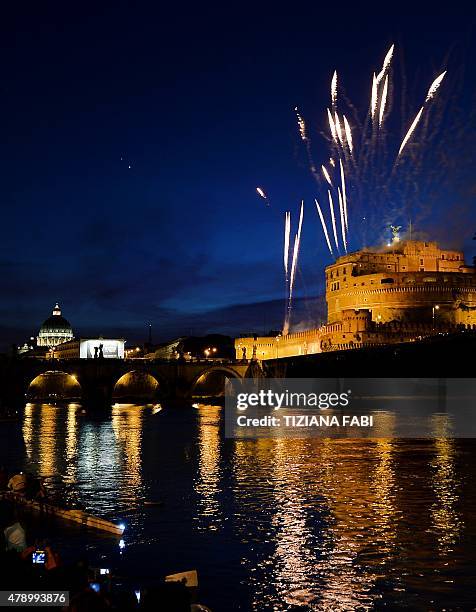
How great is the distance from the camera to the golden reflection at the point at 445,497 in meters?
29.1

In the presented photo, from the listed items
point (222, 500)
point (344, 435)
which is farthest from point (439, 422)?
point (222, 500)

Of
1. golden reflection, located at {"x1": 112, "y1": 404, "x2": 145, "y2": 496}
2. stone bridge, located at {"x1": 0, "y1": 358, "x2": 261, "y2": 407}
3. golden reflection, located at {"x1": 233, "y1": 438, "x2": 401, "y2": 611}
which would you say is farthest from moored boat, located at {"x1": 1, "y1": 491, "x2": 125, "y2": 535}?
stone bridge, located at {"x1": 0, "y1": 358, "x2": 261, "y2": 407}

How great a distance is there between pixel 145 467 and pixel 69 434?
96.2 ft

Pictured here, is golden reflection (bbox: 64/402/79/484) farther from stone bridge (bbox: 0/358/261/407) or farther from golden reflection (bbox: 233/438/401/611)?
stone bridge (bbox: 0/358/261/407)

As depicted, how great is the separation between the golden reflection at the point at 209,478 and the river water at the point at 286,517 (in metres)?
0.13

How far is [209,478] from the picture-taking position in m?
45.1

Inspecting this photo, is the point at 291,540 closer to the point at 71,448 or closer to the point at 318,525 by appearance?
the point at 318,525

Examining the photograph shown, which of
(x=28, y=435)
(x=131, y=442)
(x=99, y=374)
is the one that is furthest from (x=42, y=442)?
(x=99, y=374)

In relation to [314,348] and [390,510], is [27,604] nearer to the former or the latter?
[390,510]

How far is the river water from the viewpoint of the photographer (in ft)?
75.5

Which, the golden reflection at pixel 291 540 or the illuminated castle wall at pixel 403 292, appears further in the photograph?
the illuminated castle wall at pixel 403 292

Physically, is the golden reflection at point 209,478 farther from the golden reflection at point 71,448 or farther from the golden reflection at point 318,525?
the golden reflection at point 71,448

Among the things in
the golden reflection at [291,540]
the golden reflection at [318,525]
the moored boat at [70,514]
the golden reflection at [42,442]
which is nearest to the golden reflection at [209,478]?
the golden reflection at [318,525]

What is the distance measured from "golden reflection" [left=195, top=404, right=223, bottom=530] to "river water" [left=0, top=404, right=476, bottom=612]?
13 centimetres
